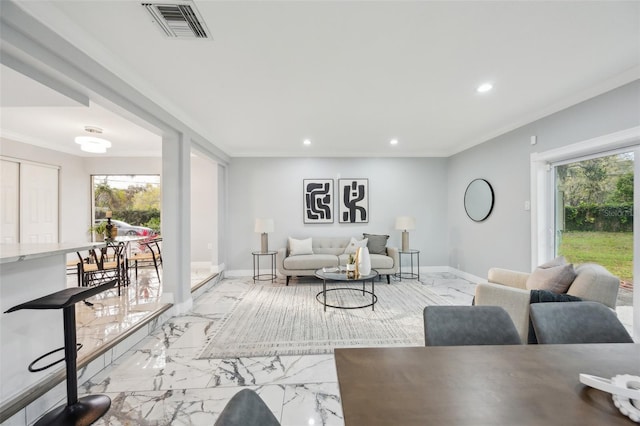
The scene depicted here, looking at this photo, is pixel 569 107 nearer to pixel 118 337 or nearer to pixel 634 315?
pixel 634 315

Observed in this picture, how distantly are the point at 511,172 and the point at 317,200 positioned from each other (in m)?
3.36

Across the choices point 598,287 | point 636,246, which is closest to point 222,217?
point 598,287

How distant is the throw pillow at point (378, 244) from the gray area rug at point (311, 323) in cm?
94

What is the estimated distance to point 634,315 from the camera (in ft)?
8.38

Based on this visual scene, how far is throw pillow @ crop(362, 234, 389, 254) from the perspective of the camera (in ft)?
17.5

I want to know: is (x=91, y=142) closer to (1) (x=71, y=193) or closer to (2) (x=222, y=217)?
(1) (x=71, y=193)

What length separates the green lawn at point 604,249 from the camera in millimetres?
2746

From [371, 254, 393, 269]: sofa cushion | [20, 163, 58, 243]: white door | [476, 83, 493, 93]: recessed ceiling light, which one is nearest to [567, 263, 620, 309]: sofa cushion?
[476, 83, 493, 93]: recessed ceiling light

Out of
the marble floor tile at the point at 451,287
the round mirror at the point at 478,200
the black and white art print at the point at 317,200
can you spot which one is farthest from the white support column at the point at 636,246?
the black and white art print at the point at 317,200

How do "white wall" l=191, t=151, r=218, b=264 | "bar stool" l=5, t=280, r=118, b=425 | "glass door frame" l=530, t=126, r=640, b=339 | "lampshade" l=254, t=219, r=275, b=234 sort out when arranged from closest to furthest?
"bar stool" l=5, t=280, r=118, b=425, "glass door frame" l=530, t=126, r=640, b=339, "lampshade" l=254, t=219, r=275, b=234, "white wall" l=191, t=151, r=218, b=264

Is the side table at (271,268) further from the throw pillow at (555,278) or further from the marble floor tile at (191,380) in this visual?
the throw pillow at (555,278)

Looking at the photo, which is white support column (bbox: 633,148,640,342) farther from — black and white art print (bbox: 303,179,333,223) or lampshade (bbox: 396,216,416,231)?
black and white art print (bbox: 303,179,333,223)

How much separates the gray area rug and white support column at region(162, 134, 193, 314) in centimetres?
78

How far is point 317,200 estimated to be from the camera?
572cm
